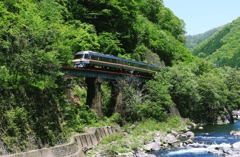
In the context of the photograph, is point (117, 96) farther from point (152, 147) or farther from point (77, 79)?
point (152, 147)

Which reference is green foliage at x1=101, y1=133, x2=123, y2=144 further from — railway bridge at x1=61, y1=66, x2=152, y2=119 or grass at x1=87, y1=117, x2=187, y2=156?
railway bridge at x1=61, y1=66, x2=152, y2=119

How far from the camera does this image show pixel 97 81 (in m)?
37.5

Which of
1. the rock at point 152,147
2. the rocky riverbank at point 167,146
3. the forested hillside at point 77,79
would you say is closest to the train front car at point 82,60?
the forested hillside at point 77,79

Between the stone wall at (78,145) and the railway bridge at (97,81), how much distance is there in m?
3.80

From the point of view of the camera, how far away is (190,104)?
60156 mm

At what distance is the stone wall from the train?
7.36 m

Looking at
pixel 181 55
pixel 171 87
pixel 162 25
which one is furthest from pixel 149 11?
pixel 171 87

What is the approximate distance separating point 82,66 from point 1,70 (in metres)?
14.4

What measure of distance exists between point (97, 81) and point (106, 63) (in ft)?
9.20

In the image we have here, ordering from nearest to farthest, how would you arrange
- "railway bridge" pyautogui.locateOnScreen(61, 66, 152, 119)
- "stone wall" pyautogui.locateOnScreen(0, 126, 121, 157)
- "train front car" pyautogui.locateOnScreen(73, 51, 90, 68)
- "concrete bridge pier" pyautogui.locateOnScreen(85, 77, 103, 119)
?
"stone wall" pyautogui.locateOnScreen(0, 126, 121, 157) < "railway bridge" pyautogui.locateOnScreen(61, 66, 152, 119) < "train front car" pyautogui.locateOnScreen(73, 51, 90, 68) < "concrete bridge pier" pyautogui.locateOnScreen(85, 77, 103, 119)

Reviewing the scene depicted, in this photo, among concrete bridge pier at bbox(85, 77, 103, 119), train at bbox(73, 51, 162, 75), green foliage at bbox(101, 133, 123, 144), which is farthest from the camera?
concrete bridge pier at bbox(85, 77, 103, 119)

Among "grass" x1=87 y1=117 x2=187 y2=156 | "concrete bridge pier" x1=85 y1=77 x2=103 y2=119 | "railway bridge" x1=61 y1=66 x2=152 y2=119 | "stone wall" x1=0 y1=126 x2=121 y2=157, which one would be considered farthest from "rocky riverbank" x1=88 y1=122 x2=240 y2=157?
"railway bridge" x1=61 y1=66 x2=152 y2=119

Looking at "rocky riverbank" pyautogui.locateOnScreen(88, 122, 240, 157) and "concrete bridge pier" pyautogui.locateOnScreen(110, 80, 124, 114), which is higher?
"concrete bridge pier" pyautogui.locateOnScreen(110, 80, 124, 114)

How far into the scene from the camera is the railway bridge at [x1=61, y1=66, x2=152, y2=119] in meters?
33.7
